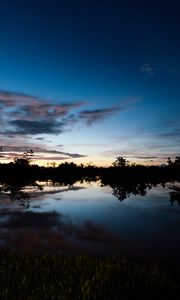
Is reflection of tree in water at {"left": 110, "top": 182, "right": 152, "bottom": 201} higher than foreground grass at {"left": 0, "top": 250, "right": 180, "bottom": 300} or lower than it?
higher

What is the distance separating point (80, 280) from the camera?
10.8 metres

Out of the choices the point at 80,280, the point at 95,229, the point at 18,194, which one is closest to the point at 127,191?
the point at 18,194

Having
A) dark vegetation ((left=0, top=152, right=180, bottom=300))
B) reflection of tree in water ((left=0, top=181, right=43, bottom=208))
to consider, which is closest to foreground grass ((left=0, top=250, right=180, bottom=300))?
dark vegetation ((left=0, top=152, right=180, bottom=300))

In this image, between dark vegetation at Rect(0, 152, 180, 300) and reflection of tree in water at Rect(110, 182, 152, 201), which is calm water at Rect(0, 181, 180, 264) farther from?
reflection of tree in water at Rect(110, 182, 152, 201)

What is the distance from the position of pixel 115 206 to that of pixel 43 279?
24.6 m

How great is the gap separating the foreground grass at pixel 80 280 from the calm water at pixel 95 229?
5.18 metres

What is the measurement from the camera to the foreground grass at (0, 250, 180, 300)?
9.99 m

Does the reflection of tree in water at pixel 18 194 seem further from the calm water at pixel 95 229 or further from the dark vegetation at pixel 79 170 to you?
the dark vegetation at pixel 79 170

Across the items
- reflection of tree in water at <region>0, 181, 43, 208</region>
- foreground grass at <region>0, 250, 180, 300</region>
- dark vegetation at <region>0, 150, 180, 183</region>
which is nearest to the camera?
foreground grass at <region>0, 250, 180, 300</region>

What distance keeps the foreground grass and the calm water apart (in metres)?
5.18

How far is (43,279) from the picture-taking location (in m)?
11.0

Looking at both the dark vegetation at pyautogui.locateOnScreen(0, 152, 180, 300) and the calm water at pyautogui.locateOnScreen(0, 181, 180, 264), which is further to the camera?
the calm water at pyautogui.locateOnScreen(0, 181, 180, 264)

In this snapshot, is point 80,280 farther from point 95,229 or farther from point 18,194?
point 18,194

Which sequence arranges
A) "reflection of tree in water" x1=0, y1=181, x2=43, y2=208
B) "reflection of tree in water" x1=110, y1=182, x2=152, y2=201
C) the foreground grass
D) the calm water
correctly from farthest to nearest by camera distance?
"reflection of tree in water" x1=110, y1=182, x2=152, y2=201, "reflection of tree in water" x1=0, y1=181, x2=43, y2=208, the calm water, the foreground grass
